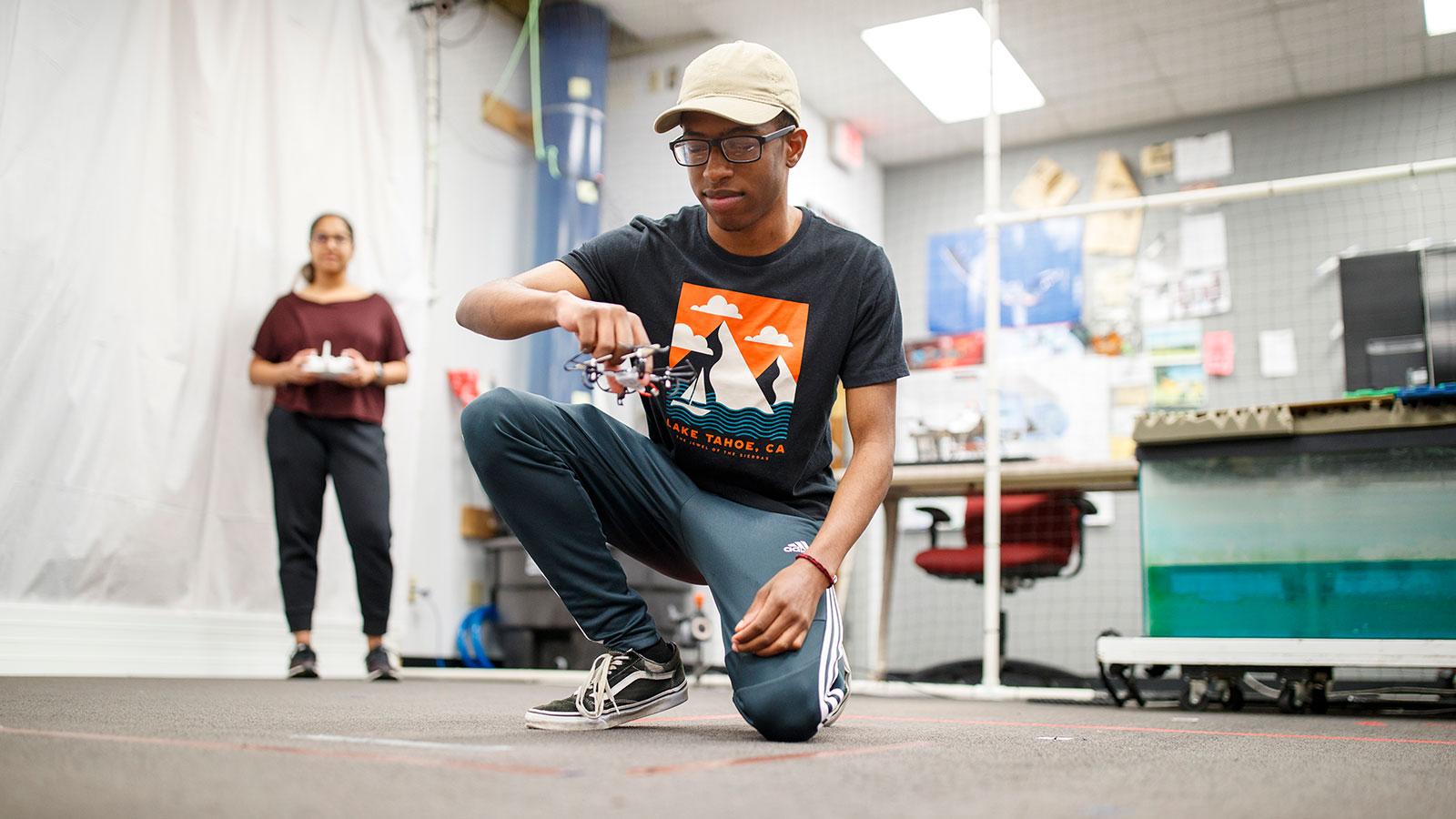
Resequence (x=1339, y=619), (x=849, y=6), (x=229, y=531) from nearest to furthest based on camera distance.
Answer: (x=1339, y=619) < (x=229, y=531) < (x=849, y=6)

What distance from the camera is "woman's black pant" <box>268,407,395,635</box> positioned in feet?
9.75

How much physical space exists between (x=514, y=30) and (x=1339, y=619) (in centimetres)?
376

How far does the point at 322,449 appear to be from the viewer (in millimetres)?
3041

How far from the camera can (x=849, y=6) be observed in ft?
14.6

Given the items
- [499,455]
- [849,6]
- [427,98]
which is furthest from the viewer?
[849,6]

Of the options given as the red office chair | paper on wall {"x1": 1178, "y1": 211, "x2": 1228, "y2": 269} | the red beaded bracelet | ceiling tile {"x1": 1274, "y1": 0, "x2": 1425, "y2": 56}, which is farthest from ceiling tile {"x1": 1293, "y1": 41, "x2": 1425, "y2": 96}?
the red beaded bracelet

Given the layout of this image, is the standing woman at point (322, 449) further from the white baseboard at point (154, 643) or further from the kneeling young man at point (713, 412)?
the kneeling young man at point (713, 412)

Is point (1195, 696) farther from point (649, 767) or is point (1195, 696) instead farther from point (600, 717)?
point (649, 767)

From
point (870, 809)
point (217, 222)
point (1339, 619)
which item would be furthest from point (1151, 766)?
point (217, 222)

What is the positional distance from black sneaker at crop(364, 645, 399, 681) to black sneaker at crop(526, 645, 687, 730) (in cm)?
169

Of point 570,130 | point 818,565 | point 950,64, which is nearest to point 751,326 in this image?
point 818,565

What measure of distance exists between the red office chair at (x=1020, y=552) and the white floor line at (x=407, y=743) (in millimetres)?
2967

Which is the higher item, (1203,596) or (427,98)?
(427,98)

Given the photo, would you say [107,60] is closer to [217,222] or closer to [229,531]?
[217,222]
